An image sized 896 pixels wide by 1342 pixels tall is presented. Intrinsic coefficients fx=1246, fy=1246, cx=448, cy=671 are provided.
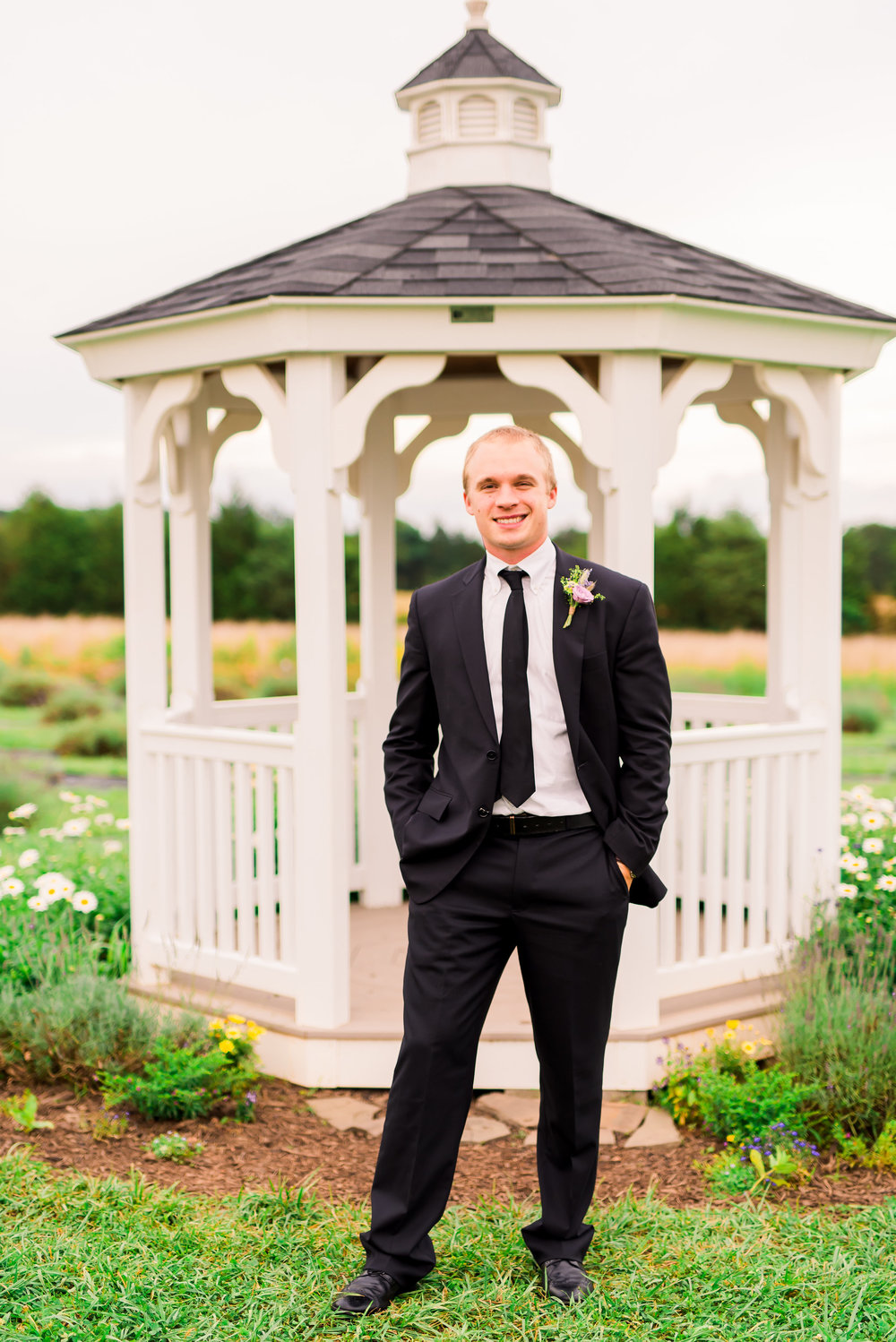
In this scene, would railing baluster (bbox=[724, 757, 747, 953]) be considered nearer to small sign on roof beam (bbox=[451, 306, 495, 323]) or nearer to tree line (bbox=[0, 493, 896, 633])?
small sign on roof beam (bbox=[451, 306, 495, 323])

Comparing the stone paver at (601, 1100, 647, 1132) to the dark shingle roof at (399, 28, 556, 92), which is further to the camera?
the dark shingle roof at (399, 28, 556, 92)

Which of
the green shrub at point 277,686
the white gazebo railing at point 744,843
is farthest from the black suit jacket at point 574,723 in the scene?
the green shrub at point 277,686

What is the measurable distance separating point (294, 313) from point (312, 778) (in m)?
1.72

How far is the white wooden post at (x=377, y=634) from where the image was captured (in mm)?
6613

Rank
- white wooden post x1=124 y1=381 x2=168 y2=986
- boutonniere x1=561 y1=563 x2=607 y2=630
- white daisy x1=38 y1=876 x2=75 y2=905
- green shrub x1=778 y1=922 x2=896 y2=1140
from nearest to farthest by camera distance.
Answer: boutonniere x1=561 y1=563 x2=607 y2=630 → green shrub x1=778 y1=922 x2=896 y2=1140 → white wooden post x1=124 y1=381 x2=168 y2=986 → white daisy x1=38 y1=876 x2=75 y2=905

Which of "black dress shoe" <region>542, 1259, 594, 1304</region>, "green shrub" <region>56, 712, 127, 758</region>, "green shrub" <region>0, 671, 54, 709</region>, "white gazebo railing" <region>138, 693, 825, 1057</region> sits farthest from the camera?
"green shrub" <region>0, 671, 54, 709</region>

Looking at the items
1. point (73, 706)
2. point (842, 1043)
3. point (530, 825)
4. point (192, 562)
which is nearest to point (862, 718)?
point (73, 706)

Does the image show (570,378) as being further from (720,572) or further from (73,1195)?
(720,572)

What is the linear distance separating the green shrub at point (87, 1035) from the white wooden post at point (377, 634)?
203cm

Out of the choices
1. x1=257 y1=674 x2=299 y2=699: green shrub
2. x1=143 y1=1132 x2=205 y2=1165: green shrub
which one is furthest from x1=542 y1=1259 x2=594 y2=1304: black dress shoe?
x1=257 y1=674 x2=299 y2=699: green shrub

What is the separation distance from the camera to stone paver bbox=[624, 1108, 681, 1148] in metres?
4.40

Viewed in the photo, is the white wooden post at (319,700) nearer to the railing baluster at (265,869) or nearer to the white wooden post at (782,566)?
the railing baluster at (265,869)

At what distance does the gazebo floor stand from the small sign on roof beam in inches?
105

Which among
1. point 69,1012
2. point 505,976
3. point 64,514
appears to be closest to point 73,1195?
point 69,1012
